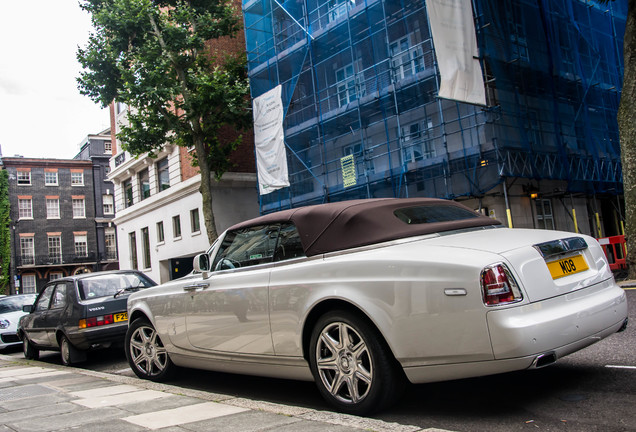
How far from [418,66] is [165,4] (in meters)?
10.9

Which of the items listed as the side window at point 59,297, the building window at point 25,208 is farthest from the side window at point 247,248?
the building window at point 25,208

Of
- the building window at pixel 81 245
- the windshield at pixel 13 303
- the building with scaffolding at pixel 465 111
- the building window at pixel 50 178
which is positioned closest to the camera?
the windshield at pixel 13 303

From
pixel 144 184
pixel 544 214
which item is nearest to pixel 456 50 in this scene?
pixel 544 214

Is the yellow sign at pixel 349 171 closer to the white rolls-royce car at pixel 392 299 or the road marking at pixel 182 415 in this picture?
the white rolls-royce car at pixel 392 299

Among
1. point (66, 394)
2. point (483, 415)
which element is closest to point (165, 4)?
point (66, 394)

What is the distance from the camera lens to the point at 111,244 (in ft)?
174

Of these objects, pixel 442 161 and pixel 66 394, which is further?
pixel 442 161

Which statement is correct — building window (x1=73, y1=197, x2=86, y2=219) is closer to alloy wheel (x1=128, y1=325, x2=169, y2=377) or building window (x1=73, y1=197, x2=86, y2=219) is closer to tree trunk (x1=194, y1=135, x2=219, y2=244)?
tree trunk (x1=194, y1=135, x2=219, y2=244)

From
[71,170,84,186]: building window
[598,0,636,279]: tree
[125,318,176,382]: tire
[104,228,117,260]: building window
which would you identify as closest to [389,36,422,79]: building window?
[598,0,636,279]: tree

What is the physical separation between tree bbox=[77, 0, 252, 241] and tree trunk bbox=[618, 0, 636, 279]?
13.4m

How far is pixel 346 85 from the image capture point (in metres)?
20.1

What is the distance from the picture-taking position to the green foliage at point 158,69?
1997 cm

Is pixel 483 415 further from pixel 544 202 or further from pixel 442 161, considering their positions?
pixel 544 202

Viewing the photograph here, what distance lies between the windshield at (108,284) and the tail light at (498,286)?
7.00 metres
